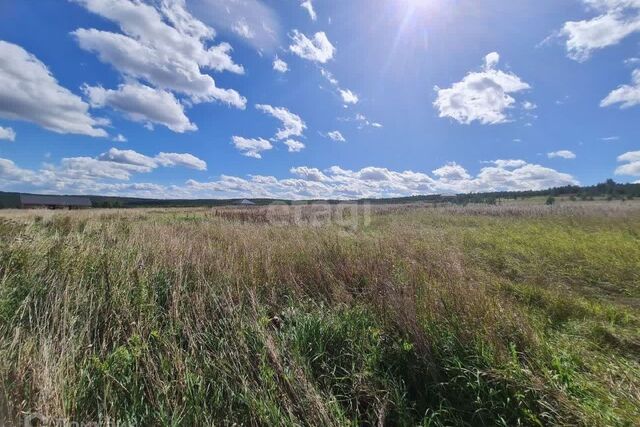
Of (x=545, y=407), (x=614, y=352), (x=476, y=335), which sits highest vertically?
(x=476, y=335)

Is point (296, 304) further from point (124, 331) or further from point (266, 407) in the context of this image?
point (124, 331)

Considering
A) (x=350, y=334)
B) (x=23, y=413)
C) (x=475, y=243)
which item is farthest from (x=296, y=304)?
(x=475, y=243)

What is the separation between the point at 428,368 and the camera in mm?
2295

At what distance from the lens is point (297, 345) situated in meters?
2.47

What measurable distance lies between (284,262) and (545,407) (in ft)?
12.1

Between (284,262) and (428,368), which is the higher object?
(284,262)

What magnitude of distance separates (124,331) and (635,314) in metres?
6.42

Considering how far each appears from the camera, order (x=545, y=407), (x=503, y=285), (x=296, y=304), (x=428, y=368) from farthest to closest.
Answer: (x=503, y=285)
(x=296, y=304)
(x=428, y=368)
(x=545, y=407)

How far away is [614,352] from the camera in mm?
2783

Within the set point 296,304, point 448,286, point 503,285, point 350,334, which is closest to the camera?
point 350,334

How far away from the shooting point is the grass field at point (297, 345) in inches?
75.7

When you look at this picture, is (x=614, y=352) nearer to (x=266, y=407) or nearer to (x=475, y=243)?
(x=266, y=407)

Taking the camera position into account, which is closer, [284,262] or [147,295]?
[147,295]

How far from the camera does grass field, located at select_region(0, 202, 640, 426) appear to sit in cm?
192
